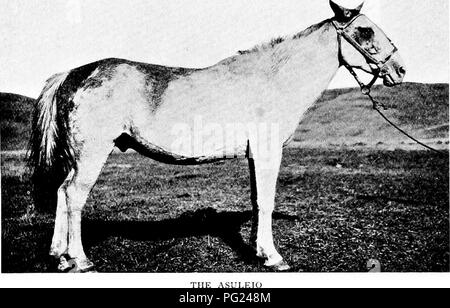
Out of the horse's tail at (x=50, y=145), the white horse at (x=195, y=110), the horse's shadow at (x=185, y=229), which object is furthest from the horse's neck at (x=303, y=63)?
the horse's tail at (x=50, y=145)

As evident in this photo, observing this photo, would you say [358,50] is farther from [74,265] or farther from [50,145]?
[74,265]

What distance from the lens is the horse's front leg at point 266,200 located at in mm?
4543

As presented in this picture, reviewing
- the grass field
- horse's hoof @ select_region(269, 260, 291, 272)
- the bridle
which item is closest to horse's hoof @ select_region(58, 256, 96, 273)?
the grass field

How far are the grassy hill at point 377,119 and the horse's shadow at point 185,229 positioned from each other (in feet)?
17.0

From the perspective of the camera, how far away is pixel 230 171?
9.45 metres

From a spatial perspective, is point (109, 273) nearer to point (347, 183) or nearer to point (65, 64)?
point (65, 64)

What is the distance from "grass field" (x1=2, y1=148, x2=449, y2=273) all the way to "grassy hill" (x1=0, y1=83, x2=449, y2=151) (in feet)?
6.01

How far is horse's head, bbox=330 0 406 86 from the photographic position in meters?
4.54

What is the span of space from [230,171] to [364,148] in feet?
12.6

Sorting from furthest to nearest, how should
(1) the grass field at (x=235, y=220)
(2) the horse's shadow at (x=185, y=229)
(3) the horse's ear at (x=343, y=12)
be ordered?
(2) the horse's shadow at (x=185, y=229) < (1) the grass field at (x=235, y=220) < (3) the horse's ear at (x=343, y=12)

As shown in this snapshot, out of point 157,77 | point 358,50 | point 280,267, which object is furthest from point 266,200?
point 358,50

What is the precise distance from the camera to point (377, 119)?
13.2 meters

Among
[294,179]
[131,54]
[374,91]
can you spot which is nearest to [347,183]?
[294,179]

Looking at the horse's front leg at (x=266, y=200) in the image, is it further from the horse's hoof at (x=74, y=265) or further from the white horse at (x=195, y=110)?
the horse's hoof at (x=74, y=265)
